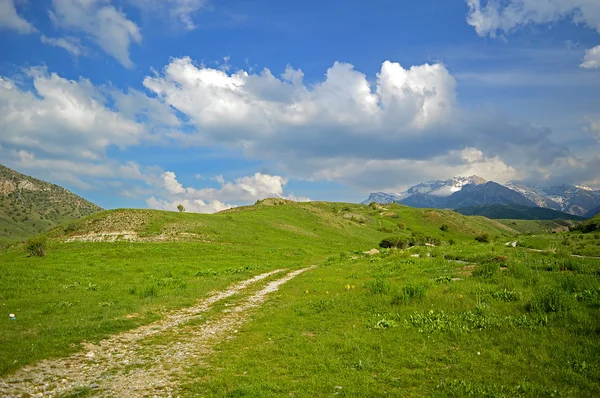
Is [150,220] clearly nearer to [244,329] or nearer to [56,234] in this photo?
[56,234]

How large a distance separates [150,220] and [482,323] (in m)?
73.4

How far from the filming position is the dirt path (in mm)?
10070

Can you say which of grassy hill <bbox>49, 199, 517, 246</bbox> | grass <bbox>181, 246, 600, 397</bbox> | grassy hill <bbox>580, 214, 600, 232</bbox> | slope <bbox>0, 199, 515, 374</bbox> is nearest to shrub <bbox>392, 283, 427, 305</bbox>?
grass <bbox>181, 246, 600, 397</bbox>

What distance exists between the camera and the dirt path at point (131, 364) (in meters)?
10.1

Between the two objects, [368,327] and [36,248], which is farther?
[36,248]

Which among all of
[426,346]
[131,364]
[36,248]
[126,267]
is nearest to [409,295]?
[426,346]

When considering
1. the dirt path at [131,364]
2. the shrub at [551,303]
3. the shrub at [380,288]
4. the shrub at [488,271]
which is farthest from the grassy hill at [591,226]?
the dirt path at [131,364]

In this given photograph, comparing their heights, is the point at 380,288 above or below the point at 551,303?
below

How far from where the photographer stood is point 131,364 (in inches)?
484

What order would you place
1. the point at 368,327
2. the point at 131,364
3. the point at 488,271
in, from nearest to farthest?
the point at 131,364 < the point at 368,327 < the point at 488,271

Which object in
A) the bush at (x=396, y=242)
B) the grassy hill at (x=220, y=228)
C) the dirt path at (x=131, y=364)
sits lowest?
the dirt path at (x=131, y=364)

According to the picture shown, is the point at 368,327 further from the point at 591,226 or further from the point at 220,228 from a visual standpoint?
the point at 591,226

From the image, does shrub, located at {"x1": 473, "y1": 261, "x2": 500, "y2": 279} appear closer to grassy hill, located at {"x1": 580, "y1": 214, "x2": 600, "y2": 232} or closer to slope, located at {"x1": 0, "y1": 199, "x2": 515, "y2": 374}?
slope, located at {"x1": 0, "y1": 199, "x2": 515, "y2": 374}

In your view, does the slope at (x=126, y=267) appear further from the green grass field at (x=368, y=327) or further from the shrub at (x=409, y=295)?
the shrub at (x=409, y=295)
